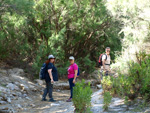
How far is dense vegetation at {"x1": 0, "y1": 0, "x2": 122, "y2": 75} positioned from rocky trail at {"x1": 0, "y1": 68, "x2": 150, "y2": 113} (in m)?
1.04

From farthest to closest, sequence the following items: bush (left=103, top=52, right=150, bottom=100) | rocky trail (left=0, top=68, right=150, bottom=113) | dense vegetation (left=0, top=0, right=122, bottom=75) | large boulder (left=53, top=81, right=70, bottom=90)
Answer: large boulder (left=53, top=81, right=70, bottom=90) → dense vegetation (left=0, top=0, right=122, bottom=75) → rocky trail (left=0, top=68, right=150, bottom=113) → bush (left=103, top=52, right=150, bottom=100)

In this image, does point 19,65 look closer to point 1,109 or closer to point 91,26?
point 91,26

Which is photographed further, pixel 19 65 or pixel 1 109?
pixel 19 65

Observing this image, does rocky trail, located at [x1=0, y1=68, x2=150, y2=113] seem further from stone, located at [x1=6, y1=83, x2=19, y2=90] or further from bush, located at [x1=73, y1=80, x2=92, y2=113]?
bush, located at [x1=73, y1=80, x2=92, y2=113]

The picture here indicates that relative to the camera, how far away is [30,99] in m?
8.11

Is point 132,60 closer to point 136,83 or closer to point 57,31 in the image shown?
point 136,83

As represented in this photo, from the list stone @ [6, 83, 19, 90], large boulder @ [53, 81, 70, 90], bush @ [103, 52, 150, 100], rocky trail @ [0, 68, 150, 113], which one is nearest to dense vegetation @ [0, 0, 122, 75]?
large boulder @ [53, 81, 70, 90]

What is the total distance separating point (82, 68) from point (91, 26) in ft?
9.34

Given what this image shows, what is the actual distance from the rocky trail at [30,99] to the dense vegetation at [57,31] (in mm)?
1037

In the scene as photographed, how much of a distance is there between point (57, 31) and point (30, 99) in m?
5.45

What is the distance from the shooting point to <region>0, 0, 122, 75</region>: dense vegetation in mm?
11070

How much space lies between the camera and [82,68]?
13.5m

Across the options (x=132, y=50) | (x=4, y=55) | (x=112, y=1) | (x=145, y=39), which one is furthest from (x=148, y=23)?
(x=4, y=55)

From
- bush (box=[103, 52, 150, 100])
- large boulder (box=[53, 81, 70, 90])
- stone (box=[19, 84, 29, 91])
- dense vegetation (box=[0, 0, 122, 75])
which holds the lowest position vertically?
large boulder (box=[53, 81, 70, 90])
